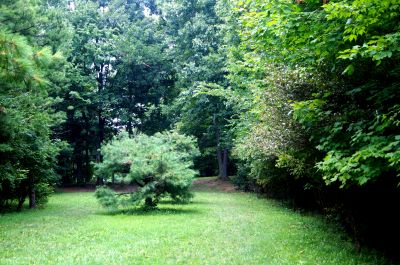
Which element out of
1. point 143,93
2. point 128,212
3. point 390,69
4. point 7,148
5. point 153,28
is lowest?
point 128,212

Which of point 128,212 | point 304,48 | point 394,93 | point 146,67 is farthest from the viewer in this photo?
point 146,67

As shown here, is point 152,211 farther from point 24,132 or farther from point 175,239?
point 175,239

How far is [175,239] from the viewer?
9.23 metres

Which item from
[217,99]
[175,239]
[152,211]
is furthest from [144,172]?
[217,99]

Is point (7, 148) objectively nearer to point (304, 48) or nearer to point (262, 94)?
point (262, 94)

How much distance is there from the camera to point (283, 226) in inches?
440

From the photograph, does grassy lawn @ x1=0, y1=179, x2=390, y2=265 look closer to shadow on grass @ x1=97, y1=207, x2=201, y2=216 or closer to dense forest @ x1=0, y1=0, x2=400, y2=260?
shadow on grass @ x1=97, y1=207, x2=201, y2=216

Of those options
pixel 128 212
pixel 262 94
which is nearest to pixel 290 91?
pixel 262 94

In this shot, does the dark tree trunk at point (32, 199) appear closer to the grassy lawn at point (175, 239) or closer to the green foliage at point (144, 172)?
the grassy lawn at point (175, 239)

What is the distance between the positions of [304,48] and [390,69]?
5.63 feet

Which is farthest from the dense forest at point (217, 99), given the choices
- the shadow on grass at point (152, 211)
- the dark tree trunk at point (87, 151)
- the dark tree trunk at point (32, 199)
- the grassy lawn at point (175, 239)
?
the grassy lawn at point (175, 239)

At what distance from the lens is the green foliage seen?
1484cm

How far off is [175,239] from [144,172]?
5761 millimetres

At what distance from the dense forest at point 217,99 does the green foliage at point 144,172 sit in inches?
2.4
